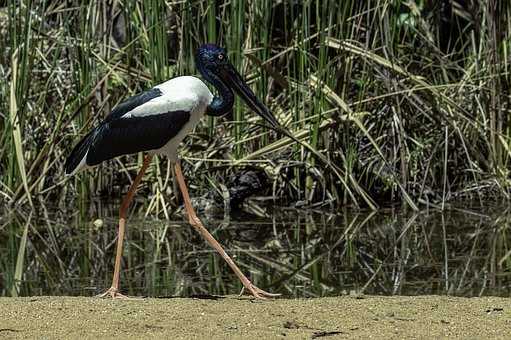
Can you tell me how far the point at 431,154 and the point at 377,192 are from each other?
17.7 inches

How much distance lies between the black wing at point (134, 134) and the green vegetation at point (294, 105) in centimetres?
191

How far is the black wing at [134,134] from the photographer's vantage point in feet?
17.5

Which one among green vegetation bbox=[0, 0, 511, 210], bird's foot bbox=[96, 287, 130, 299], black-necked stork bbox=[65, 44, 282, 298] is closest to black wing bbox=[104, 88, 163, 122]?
black-necked stork bbox=[65, 44, 282, 298]

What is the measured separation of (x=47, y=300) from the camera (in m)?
4.75

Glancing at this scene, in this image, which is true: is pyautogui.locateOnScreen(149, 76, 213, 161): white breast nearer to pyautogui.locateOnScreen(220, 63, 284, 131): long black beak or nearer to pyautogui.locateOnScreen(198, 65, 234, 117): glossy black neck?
pyautogui.locateOnScreen(198, 65, 234, 117): glossy black neck

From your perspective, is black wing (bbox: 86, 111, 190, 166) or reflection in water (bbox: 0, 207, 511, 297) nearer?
black wing (bbox: 86, 111, 190, 166)

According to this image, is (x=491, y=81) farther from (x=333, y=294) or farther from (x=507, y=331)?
(x=507, y=331)

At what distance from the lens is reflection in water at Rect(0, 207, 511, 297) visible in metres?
5.82

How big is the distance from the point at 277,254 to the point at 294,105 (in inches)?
54.8

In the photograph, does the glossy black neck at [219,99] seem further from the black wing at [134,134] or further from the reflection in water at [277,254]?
the reflection in water at [277,254]

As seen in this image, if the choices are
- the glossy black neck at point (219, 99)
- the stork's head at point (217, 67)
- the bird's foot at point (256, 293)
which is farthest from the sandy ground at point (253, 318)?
the stork's head at point (217, 67)

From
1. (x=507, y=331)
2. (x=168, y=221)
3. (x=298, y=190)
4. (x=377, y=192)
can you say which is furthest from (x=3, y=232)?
(x=507, y=331)

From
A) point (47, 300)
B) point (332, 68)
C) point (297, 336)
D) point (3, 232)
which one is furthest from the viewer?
point (332, 68)

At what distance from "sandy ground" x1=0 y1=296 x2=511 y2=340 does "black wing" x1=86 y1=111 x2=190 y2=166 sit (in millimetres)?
869
